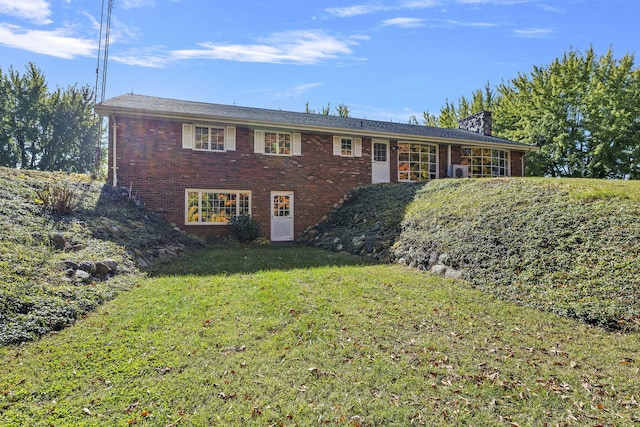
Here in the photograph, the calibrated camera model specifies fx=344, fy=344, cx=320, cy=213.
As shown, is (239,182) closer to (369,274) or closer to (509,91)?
(369,274)

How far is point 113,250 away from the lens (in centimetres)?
720

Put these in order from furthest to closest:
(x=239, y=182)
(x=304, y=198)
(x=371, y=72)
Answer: (x=371, y=72) < (x=304, y=198) < (x=239, y=182)

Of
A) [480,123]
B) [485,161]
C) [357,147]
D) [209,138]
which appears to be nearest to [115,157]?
[209,138]

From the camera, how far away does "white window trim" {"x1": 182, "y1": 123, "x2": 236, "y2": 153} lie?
1226 centimetres

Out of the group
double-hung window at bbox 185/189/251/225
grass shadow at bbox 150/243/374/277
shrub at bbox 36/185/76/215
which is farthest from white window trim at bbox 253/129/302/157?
shrub at bbox 36/185/76/215

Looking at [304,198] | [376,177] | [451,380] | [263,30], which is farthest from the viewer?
[376,177]

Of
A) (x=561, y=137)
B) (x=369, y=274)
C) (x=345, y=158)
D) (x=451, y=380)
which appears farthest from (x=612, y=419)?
(x=561, y=137)

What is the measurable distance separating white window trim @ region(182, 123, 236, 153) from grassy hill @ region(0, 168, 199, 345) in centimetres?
279

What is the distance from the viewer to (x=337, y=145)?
14492mm

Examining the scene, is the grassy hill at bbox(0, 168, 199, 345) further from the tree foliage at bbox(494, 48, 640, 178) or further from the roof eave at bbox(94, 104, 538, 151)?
the tree foliage at bbox(494, 48, 640, 178)

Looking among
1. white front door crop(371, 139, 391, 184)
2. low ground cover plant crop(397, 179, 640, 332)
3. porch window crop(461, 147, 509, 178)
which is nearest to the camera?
low ground cover plant crop(397, 179, 640, 332)

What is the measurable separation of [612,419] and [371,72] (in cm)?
1624

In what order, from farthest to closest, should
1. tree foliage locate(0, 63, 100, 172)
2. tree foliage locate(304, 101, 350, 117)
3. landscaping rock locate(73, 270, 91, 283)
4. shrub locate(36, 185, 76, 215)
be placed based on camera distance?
tree foliage locate(304, 101, 350, 117), tree foliage locate(0, 63, 100, 172), shrub locate(36, 185, 76, 215), landscaping rock locate(73, 270, 91, 283)

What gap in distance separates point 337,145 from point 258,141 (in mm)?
3354
